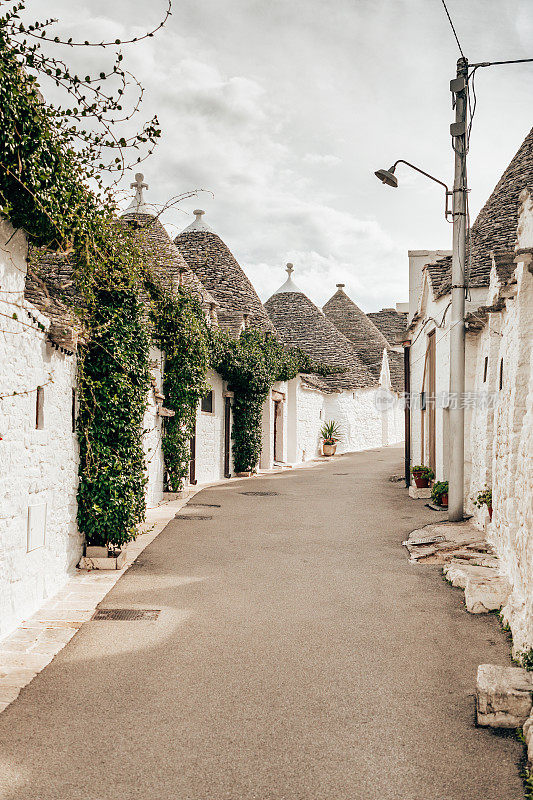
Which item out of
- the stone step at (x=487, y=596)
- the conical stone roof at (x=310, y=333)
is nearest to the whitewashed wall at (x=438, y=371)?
the stone step at (x=487, y=596)

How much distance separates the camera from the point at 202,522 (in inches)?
440

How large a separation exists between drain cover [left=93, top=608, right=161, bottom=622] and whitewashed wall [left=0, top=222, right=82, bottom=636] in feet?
1.99

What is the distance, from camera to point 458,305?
1082cm

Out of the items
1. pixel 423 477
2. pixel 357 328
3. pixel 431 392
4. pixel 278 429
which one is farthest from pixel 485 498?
pixel 357 328

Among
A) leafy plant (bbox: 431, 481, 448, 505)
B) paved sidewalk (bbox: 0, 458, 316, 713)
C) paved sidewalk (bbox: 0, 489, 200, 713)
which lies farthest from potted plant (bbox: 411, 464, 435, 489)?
paved sidewalk (bbox: 0, 489, 200, 713)

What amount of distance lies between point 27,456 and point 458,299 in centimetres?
753

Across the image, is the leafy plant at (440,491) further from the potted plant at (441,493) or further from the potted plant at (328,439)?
the potted plant at (328,439)

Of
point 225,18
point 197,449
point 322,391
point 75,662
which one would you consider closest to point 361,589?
point 75,662

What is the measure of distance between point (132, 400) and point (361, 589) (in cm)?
354

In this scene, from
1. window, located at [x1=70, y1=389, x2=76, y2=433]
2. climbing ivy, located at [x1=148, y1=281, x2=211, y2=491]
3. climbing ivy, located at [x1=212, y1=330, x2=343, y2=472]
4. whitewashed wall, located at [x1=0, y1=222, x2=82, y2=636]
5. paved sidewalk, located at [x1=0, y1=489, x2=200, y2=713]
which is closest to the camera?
paved sidewalk, located at [x1=0, y1=489, x2=200, y2=713]

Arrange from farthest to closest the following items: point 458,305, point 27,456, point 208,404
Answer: point 208,404 → point 458,305 → point 27,456

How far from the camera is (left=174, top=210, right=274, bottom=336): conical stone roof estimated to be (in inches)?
836

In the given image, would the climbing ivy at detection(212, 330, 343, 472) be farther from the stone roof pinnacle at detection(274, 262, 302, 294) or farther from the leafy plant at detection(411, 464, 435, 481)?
the stone roof pinnacle at detection(274, 262, 302, 294)

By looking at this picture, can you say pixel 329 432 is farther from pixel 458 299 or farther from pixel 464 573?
pixel 464 573
